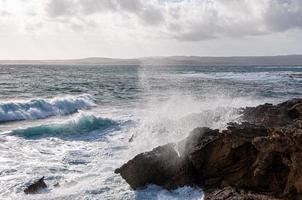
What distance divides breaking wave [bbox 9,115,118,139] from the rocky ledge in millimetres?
10709

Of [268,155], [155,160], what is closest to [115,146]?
[155,160]

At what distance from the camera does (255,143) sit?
402 inches

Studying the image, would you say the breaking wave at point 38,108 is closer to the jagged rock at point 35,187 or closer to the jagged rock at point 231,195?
the jagged rock at point 35,187

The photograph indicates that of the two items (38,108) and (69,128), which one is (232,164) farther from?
(38,108)

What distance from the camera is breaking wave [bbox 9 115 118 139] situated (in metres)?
21.6

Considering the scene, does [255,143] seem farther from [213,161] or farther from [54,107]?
[54,107]

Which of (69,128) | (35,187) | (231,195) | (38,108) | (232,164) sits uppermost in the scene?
(232,164)

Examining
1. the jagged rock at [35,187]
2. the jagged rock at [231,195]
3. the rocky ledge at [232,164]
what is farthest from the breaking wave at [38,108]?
A: the jagged rock at [231,195]

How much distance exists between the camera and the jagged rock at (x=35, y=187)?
11.8m

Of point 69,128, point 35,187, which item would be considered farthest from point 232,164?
point 69,128

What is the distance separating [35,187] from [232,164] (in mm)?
5534

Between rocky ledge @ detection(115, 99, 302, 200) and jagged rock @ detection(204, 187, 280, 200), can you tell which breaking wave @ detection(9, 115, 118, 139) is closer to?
rocky ledge @ detection(115, 99, 302, 200)

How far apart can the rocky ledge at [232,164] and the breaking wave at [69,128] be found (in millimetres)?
10709

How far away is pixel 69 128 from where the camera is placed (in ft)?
75.6
